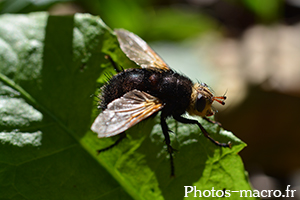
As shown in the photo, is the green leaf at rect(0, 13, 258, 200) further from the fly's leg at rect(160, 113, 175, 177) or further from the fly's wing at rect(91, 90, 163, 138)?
the fly's wing at rect(91, 90, 163, 138)

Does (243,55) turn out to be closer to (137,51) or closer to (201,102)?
(137,51)

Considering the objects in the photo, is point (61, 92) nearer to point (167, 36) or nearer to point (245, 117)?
point (245, 117)

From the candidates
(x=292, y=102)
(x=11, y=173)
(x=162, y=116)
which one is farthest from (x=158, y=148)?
(x=292, y=102)

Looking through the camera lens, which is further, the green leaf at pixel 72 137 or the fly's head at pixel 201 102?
the fly's head at pixel 201 102

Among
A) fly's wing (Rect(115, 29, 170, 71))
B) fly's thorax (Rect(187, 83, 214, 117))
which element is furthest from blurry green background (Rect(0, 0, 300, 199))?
fly's thorax (Rect(187, 83, 214, 117))

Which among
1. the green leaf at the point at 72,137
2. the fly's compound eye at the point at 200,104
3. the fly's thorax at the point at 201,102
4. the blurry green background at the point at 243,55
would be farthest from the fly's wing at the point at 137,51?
the blurry green background at the point at 243,55

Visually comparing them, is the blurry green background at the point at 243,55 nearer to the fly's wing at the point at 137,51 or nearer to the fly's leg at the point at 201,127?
the fly's wing at the point at 137,51
